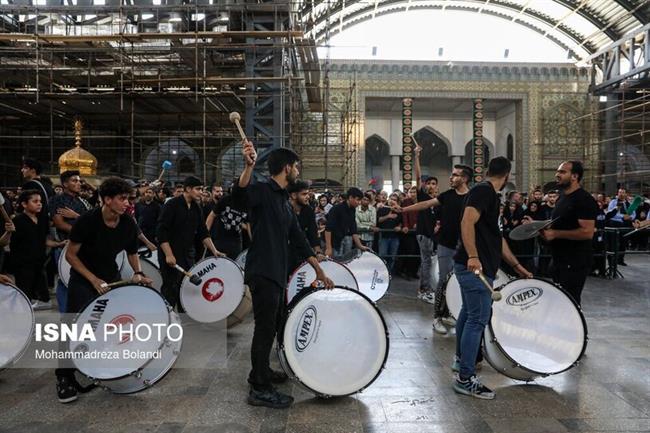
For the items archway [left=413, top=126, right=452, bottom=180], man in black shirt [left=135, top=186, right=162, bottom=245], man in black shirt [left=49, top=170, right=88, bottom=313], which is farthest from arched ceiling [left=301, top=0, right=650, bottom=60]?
man in black shirt [left=49, top=170, right=88, bottom=313]

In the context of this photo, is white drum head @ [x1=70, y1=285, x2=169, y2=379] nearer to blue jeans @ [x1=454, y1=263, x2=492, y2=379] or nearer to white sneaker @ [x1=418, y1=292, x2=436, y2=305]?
blue jeans @ [x1=454, y1=263, x2=492, y2=379]

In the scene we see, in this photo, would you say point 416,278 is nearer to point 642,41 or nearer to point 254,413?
point 254,413

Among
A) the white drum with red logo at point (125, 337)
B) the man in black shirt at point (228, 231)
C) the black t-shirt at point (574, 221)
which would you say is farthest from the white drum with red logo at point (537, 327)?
the man in black shirt at point (228, 231)

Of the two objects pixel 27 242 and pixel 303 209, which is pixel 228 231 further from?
pixel 27 242

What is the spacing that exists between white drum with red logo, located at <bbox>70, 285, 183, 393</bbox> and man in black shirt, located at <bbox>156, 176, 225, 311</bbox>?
2193 mm

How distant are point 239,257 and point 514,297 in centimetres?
442

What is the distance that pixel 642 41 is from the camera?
765 inches

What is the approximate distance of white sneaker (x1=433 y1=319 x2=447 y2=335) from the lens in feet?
20.9

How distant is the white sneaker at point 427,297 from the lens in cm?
847

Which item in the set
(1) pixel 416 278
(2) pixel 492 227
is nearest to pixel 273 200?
(2) pixel 492 227

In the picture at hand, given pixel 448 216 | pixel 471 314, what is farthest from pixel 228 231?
pixel 471 314

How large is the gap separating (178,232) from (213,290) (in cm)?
99

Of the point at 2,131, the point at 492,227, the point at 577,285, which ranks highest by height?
the point at 2,131

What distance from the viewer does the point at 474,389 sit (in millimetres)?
4207
